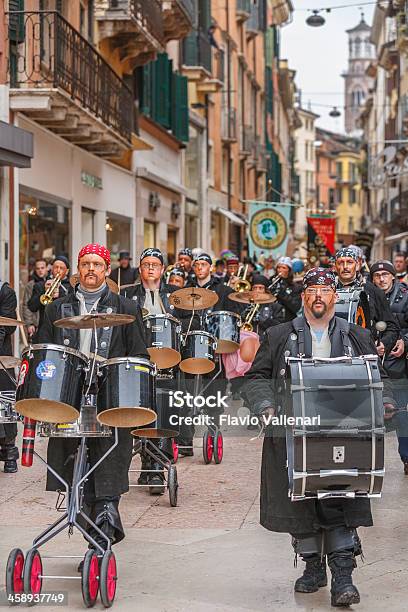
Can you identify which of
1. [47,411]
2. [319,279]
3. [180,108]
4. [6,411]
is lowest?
[6,411]

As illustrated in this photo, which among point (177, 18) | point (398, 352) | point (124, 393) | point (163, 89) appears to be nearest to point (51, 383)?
point (124, 393)

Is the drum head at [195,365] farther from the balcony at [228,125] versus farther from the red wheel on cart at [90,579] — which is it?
the balcony at [228,125]

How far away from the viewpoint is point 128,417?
656cm

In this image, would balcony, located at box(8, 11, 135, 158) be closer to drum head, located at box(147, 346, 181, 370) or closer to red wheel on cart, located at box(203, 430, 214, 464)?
red wheel on cart, located at box(203, 430, 214, 464)

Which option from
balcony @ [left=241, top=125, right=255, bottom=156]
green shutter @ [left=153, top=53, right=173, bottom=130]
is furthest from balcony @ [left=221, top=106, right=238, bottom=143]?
green shutter @ [left=153, top=53, right=173, bottom=130]

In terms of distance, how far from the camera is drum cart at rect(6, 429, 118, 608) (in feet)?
21.1

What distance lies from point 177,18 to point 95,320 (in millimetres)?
23253

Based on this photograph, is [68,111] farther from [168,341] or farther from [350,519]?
[350,519]

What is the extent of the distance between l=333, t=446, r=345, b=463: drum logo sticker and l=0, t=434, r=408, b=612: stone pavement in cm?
77

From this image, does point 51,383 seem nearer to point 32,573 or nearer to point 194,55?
point 32,573

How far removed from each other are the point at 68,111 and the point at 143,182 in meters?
9.41

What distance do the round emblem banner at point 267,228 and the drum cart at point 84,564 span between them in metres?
20.7

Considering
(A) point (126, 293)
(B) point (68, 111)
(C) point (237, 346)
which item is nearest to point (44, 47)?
(B) point (68, 111)

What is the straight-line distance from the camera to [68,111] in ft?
63.1
